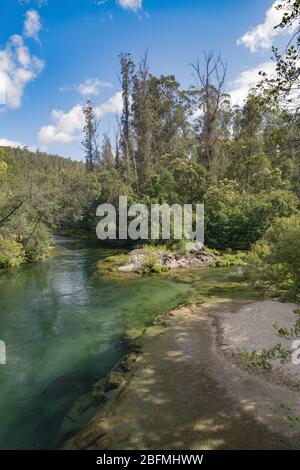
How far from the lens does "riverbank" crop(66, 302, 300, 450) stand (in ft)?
20.6

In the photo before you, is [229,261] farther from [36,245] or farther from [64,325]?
[36,245]

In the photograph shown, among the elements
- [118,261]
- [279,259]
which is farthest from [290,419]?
[118,261]

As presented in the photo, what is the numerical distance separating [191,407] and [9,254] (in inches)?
840

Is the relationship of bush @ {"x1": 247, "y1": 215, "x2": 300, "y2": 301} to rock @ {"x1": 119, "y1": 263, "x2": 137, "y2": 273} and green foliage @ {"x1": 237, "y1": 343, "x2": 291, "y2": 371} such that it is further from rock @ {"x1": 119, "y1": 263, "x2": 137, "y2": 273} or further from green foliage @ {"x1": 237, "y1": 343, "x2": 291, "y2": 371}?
rock @ {"x1": 119, "y1": 263, "x2": 137, "y2": 273}

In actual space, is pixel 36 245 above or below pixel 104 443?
above

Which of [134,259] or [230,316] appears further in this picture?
[134,259]

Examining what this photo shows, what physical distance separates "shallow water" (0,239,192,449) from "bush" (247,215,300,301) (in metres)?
3.86

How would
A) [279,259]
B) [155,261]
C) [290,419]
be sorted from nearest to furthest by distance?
[290,419]
[279,259]
[155,261]

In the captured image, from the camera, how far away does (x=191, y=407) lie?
7.36 m

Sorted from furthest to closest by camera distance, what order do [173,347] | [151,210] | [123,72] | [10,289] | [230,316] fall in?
1. [123,72]
2. [151,210]
3. [10,289]
4. [230,316]
5. [173,347]

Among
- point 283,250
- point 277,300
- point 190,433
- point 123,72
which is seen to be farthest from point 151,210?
point 190,433
